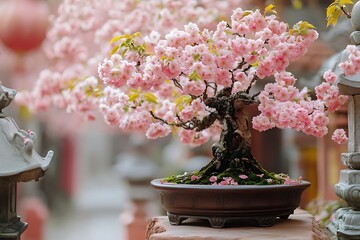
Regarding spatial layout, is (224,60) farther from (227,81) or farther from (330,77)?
(330,77)

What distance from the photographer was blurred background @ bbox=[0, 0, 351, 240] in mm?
3330

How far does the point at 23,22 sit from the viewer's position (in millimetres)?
3283

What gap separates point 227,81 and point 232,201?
39 cm

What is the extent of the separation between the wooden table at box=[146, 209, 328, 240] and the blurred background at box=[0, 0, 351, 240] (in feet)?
2.87

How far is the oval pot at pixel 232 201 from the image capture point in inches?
78.8

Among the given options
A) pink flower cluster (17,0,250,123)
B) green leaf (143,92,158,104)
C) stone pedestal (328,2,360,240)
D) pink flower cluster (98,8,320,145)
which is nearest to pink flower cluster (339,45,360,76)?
stone pedestal (328,2,360,240)

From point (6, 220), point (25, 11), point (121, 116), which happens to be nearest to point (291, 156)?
point (25, 11)

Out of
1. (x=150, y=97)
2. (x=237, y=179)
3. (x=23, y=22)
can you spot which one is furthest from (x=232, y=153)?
(x=23, y=22)

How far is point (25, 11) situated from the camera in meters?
3.29

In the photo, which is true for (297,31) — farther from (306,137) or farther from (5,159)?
(306,137)

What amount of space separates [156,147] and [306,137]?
6.11m

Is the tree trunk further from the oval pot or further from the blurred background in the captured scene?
the blurred background

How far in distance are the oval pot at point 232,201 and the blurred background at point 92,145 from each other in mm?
875

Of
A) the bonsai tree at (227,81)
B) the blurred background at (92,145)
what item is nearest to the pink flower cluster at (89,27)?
the blurred background at (92,145)
